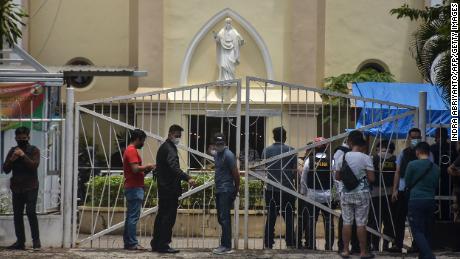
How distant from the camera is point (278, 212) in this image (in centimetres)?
1480

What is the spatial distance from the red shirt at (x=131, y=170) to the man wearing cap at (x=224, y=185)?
112 centimetres

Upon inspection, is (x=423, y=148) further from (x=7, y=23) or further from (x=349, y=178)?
(x=7, y=23)

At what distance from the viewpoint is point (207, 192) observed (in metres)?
17.1

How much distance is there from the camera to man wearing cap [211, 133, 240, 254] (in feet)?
45.8

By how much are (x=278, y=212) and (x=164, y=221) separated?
1.78 metres

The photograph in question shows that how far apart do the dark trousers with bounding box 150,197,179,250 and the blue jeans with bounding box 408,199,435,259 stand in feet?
10.8

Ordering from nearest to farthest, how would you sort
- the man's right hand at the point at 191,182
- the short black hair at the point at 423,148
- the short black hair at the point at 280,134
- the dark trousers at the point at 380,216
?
the short black hair at the point at 423,148 < the man's right hand at the point at 191,182 < the dark trousers at the point at 380,216 < the short black hair at the point at 280,134

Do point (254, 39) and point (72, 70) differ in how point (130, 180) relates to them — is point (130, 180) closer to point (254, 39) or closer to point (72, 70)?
point (72, 70)

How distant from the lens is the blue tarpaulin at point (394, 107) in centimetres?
1506

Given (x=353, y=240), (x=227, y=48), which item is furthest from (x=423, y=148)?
(x=227, y=48)

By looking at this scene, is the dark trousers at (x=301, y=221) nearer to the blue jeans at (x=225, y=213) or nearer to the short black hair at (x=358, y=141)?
the blue jeans at (x=225, y=213)

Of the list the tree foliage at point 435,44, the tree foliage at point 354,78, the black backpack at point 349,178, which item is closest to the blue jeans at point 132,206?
the black backpack at point 349,178

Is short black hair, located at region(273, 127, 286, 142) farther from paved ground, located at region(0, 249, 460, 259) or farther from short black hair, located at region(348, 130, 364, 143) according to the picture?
paved ground, located at region(0, 249, 460, 259)

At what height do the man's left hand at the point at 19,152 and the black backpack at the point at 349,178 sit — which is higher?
the man's left hand at the point at 19,152
